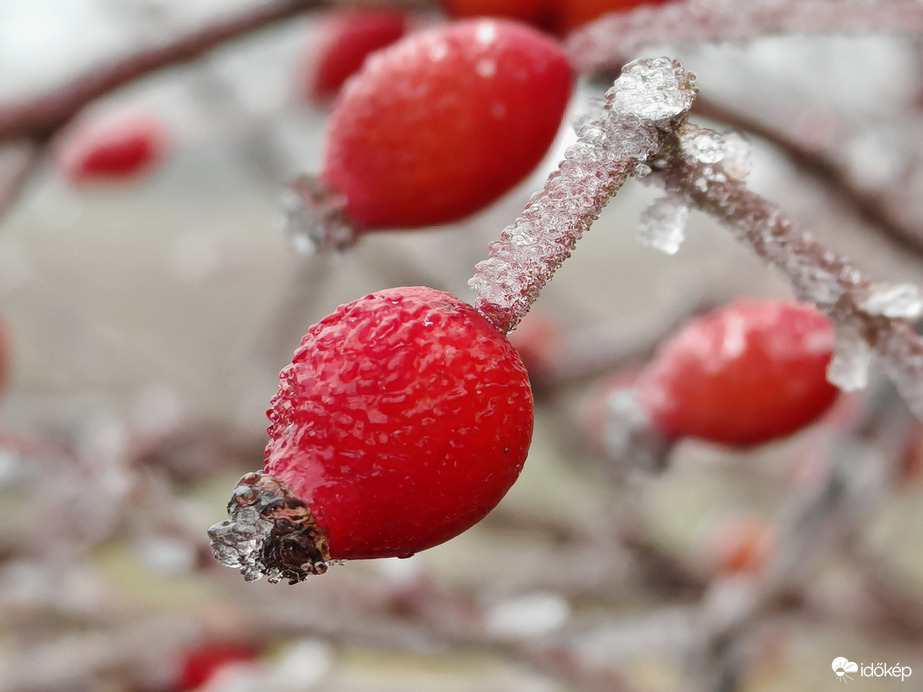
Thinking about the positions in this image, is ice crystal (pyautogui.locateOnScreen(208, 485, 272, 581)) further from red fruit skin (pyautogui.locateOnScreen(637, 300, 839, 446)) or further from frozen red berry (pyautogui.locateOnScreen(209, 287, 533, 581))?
red fruit skin (pyautogui.locateOnScreen(637, 300, 839, 446))

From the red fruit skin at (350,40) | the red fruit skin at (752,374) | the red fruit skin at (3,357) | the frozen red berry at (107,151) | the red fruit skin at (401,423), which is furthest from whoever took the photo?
the frozen red berry at (107,151)

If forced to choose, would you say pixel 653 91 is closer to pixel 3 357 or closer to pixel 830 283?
pixel 830 283

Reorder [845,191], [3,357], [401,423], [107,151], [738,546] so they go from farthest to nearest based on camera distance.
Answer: [738,546], [107,151], [3,357], [845,191], [401,423]

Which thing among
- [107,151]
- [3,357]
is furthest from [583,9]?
[107,151]

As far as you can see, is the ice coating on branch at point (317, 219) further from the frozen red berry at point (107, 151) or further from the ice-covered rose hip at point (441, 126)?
the frozen red berry at point (107, 151)

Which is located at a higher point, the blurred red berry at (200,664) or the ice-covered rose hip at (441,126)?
the blurred red berry at (200,664)

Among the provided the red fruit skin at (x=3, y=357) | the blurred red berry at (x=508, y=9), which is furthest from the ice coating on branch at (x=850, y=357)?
the red fruit skin at (x=3, y=357)

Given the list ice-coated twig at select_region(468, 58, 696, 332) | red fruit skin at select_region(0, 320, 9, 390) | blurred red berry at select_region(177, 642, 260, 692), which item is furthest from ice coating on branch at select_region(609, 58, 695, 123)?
blurred red berry at select_region(177, 642, 260, 692)
